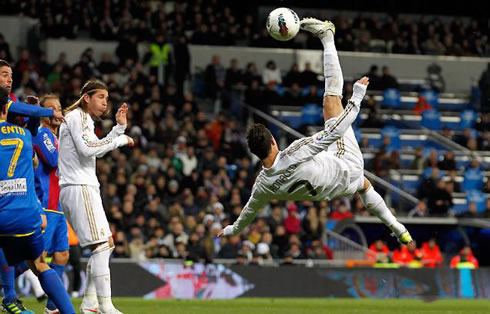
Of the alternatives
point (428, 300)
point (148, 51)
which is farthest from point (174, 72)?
point (428, 300)

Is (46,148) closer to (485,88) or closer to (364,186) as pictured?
(364,186)

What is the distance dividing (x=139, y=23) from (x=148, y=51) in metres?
0.81

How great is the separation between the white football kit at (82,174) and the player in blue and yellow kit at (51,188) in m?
0.32

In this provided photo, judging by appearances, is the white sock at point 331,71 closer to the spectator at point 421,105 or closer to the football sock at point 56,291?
the football sock at point 56,291

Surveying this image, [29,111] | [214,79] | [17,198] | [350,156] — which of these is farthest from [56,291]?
[214,79]

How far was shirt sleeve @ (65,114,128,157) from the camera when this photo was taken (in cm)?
930

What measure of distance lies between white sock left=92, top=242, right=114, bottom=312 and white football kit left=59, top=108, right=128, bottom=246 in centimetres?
12

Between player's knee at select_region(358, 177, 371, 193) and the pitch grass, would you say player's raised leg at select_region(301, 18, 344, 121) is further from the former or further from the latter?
the pitch grass

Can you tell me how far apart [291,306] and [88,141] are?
230 inches

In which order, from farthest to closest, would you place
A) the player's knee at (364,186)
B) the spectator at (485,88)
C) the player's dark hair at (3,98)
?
1. the spectator at (485,88)
2. the player's knee at (364,186)
3. the player's dark hair at (3,98)

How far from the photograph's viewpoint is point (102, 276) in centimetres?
934

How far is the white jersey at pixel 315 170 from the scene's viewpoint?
9544mm

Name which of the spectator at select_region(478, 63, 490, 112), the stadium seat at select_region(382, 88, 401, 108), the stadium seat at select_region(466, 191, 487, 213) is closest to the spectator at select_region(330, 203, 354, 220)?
the stadium seat at select_region(466, 191, 487, 213)

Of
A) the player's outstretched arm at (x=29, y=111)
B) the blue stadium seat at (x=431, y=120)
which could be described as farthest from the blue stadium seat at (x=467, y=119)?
the player's outstretched arm at (x=29, y=111)
